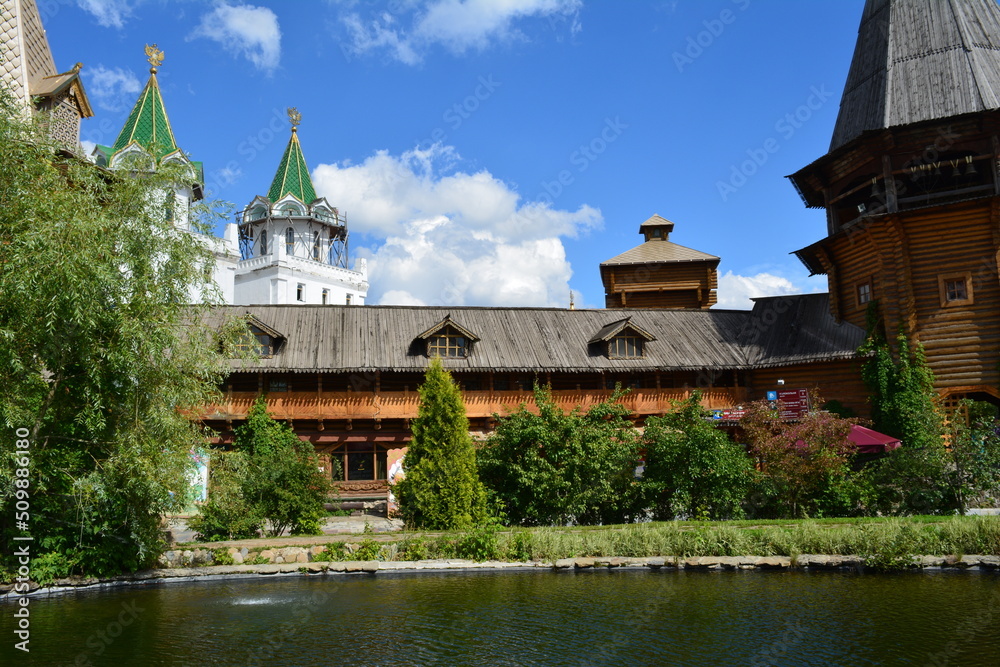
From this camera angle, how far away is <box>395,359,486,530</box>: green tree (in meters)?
18.5

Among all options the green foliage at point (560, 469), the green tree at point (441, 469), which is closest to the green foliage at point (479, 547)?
the green tree at point (441, 469)

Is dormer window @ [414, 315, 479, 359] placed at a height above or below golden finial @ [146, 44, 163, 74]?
below

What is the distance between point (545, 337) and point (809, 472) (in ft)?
47.8

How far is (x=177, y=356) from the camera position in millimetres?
14438

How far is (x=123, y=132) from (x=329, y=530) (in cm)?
4500

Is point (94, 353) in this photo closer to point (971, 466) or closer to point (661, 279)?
point (971, 466)

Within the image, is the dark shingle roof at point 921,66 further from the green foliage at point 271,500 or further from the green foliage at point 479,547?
the green foliage at point 271,500

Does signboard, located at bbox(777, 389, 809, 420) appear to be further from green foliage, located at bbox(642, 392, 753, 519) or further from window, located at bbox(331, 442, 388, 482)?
window, located at bbox(331, 442, 388, 482)

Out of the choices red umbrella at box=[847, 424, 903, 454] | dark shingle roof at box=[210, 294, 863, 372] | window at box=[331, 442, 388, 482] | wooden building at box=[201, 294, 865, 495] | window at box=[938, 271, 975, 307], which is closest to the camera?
red umbrella at box=[847, 424, 903, 454]

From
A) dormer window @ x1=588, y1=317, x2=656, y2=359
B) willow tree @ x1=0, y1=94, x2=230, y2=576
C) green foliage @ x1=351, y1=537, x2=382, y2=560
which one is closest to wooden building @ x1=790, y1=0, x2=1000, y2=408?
dormer window @ x1=588, y1=317, x2=656, y2=359

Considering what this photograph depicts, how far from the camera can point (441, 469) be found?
739 inches

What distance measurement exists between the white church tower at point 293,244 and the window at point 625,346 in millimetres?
45366

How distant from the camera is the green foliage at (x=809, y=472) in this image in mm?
18688

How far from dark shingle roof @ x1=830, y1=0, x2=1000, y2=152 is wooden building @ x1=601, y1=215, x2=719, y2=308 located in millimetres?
13255
